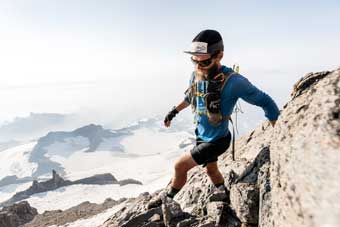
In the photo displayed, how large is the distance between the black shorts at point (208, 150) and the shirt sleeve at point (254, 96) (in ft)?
3.31

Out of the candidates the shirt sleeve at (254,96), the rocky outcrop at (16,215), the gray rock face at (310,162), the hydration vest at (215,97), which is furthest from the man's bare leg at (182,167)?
the rocky outcrop at (16,215)

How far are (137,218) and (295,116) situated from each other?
4.55 metres

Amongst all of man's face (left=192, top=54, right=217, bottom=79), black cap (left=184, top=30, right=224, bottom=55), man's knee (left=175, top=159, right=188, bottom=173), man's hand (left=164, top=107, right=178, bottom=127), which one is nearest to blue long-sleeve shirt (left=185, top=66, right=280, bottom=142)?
man's face (left=192, top=54, right=217, bottom=79)

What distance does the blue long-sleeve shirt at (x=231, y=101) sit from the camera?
551 centimetres

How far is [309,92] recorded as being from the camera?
3.70m

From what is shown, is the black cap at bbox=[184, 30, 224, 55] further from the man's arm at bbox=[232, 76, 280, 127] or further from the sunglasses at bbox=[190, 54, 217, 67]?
the man's arm at bbox=[232, 76, 280, 127]

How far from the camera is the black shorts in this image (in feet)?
19.8

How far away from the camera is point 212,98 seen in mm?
5801

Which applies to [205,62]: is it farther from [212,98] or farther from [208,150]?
[208,150]

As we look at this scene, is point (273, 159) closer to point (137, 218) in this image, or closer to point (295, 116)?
point (295, 116)

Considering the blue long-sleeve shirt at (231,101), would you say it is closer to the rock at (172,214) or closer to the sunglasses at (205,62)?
the sunglasses at (205,62)

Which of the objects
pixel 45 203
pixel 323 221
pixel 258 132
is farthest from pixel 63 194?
pixel 323 221

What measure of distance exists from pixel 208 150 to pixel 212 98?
40.5 inches

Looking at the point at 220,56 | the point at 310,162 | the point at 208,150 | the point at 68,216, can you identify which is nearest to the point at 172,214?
the point at 208,150
